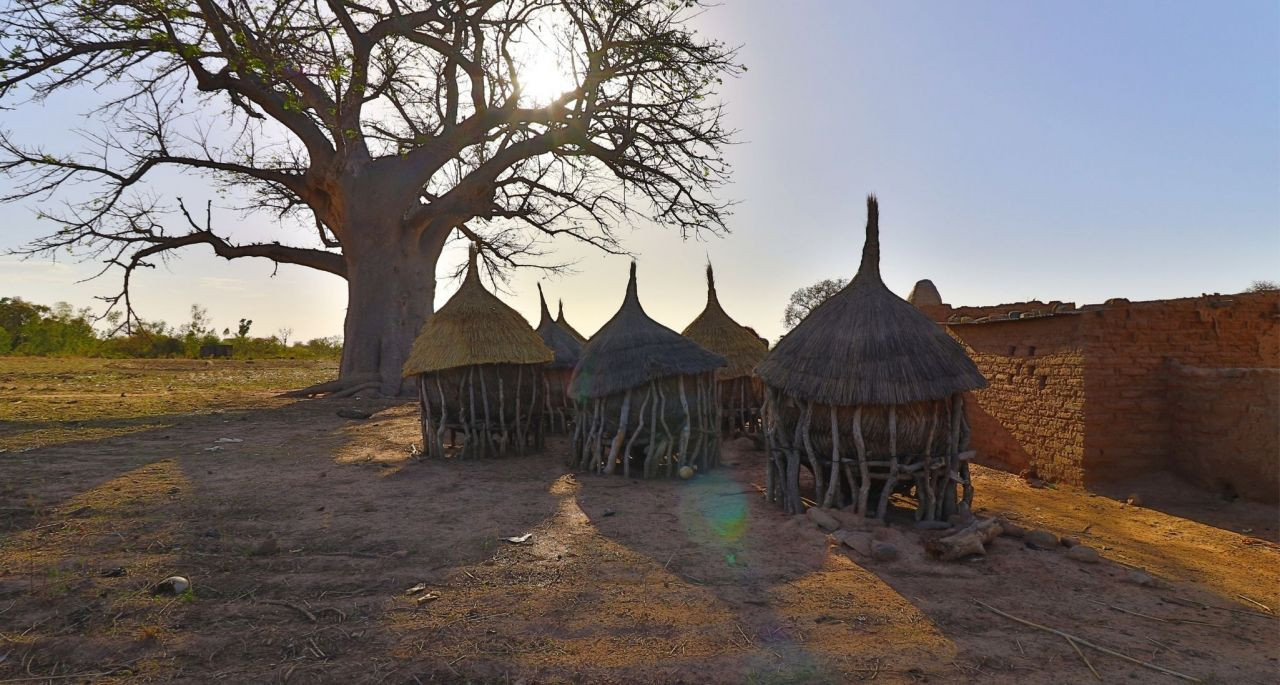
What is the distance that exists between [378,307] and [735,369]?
9330 mm

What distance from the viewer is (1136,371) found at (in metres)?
8.59

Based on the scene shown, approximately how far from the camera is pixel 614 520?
20.7 feet

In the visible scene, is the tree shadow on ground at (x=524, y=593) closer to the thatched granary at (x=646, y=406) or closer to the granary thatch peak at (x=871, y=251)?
the thatched granary at (x=646, y=406)

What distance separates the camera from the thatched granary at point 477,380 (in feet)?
30.5

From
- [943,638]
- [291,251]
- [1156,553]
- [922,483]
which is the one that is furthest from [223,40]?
[1156,553]

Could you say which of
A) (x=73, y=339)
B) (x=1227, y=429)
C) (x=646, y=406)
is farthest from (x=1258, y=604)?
(x=73, y=339)

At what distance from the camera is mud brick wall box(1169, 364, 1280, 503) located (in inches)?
292

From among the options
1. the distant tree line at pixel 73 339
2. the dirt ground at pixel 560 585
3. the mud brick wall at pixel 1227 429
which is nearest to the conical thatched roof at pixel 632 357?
the dirt ground at pixel 560 585

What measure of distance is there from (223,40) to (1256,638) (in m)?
16.9

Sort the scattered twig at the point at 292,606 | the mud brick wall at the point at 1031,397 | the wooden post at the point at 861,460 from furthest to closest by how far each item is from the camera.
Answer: the mud brick wall at the point at 1031,397, the wooden post at the point at 861,460, the scattered twig at the point at 292,606

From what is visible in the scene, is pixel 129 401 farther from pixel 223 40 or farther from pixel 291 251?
pixel 223 40

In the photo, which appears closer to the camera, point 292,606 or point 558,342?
point 292,606

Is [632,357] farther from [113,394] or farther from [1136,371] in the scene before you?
[113,394]

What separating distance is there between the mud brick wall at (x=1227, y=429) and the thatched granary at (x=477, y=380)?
858cm
